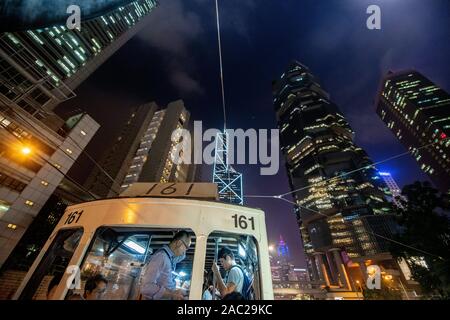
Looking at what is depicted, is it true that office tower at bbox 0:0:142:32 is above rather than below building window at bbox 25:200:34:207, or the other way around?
below

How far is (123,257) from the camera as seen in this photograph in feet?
17.6

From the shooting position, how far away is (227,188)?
1905 cm

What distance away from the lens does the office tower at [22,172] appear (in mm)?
24094

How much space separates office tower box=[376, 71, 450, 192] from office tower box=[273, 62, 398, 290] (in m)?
31.1

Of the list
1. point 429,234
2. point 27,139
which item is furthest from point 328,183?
point 27,139

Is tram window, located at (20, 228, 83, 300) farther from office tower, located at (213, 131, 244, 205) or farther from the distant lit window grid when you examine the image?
the distant lit window grid

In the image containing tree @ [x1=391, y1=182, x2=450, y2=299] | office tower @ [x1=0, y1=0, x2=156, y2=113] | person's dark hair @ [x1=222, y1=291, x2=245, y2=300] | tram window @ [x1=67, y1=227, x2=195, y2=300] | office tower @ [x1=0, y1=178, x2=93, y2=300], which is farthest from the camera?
office tower @ [x1=0, y1=0, x2=156, y2=113]

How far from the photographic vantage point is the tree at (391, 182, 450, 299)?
1714 centimetres

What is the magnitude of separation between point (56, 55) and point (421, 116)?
15758cm

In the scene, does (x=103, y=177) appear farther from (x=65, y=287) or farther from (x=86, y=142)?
(x=65, y=287)

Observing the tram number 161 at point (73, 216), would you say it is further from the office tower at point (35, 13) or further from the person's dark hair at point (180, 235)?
the office tower at point (35, 13)

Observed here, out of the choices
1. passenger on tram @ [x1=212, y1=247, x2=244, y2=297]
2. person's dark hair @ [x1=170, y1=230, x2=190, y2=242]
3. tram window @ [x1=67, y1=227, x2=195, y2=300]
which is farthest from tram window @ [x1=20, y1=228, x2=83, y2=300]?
passenger on tram @ [x1=212, y1=247, x2=244, y2=297]

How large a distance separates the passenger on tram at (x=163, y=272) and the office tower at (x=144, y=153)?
2183 inches

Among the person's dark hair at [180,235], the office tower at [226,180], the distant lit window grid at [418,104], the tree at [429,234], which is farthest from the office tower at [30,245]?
the distant lit window grid at [418,104]
